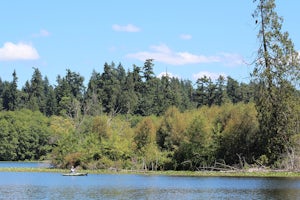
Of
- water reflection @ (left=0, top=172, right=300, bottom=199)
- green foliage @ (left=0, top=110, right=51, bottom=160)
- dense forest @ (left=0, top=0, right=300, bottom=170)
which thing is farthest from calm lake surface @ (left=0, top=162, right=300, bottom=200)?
green foliage @ (left=0, top=110, right=51, bottom=160)

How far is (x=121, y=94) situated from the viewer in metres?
141

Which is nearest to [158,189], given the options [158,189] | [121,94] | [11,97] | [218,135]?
[158,189]

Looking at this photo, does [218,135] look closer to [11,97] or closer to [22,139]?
[22,139]

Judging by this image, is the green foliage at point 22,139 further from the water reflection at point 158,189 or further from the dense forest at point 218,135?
the water reflection at point 158,189

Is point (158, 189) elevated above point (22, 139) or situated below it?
below

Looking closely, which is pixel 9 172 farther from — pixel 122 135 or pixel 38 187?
pixel 38 187

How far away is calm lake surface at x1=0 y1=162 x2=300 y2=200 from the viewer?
38.1 metres

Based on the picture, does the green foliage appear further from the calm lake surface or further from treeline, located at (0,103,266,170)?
the calm lake surface

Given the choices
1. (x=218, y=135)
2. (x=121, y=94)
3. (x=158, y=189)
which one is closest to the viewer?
(x=158, y=189)

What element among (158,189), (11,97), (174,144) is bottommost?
(158,189)

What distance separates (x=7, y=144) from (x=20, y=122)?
844 centimetres

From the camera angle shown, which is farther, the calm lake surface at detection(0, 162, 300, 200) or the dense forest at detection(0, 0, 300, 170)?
the dense forest at detection(0, 0, 300, 170)

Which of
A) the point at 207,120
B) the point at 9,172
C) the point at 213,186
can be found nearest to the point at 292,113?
the point at 207,120

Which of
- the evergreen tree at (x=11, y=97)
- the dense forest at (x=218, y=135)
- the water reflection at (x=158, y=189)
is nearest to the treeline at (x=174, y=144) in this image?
the dense forest at (x=218, y=135)
